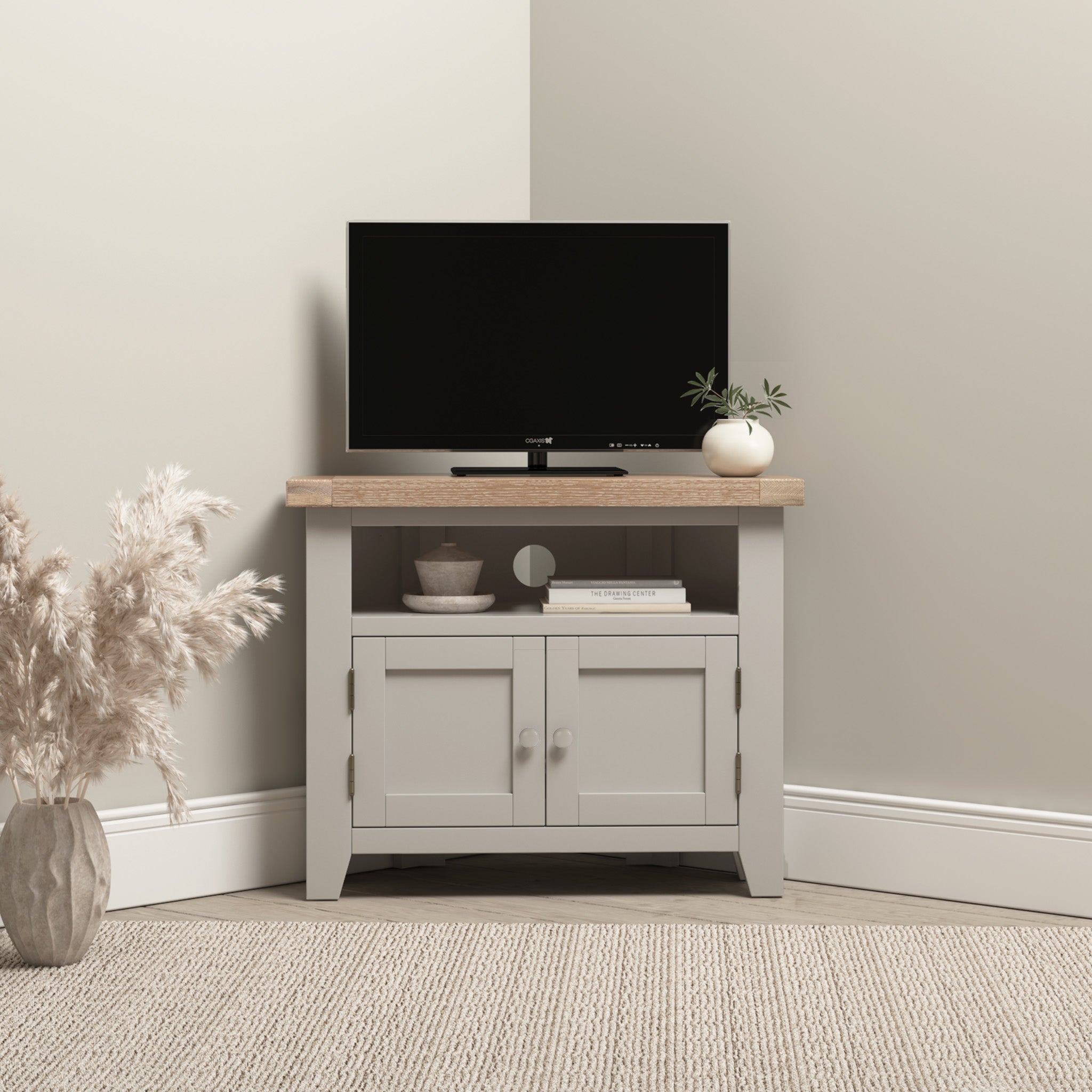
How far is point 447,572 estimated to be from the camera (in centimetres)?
232

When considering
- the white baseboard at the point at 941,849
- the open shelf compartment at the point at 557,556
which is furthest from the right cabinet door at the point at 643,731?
the white baseboard at the point at 941,849

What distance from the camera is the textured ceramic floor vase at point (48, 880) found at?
1.83m

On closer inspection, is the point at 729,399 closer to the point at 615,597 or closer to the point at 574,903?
the point at 615,597

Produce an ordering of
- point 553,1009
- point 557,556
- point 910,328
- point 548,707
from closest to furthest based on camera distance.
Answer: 1. point 553,1009
2. point 548,707
3. point 910,328
4. point 557,556

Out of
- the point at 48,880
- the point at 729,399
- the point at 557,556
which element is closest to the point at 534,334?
the point at 729,399

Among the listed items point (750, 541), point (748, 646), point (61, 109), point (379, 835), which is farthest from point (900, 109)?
point (379, 835)

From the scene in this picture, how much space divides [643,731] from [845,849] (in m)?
0.54

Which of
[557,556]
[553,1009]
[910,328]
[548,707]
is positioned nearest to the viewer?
[553,1009]

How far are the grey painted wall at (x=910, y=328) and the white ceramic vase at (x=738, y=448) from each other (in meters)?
0.18

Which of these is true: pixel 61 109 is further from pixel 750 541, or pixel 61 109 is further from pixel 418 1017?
pixel 418 1017

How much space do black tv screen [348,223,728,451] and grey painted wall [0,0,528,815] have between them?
20 cm

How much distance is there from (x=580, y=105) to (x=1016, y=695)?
1.63 m

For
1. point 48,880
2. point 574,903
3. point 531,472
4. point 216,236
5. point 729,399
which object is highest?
point 216,236

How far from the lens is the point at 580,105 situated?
271cm
